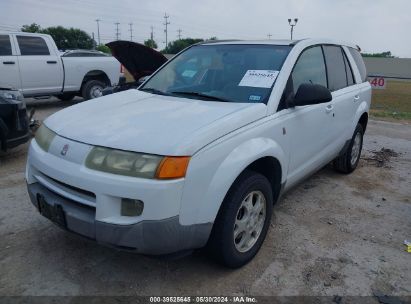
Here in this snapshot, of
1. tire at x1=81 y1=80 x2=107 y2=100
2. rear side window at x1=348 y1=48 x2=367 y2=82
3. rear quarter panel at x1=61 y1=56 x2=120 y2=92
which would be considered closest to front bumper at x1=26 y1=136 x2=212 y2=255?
rear side window at x1=348 y1=48 x2=367 y2=82

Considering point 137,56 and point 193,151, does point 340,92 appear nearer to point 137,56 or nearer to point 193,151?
point 193,151

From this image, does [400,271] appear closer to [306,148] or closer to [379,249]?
[379,249]

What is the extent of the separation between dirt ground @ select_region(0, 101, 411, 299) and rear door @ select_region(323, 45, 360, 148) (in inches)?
30.7

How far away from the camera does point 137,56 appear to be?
7016 millimetres

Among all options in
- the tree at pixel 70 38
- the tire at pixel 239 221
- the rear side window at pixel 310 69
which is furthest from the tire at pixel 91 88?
the tree at pixel 70 38

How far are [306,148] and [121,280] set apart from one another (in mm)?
2061

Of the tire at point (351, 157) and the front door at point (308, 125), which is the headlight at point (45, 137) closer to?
the front door at point (308, 125)

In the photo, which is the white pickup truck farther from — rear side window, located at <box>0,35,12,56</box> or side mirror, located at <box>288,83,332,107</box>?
side mirror, located at <box>288,83,332,107</box>

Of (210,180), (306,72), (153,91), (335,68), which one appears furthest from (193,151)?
(335,68)

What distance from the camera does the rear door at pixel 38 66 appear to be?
947 cm

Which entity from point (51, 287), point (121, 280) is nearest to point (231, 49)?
point (121, 280)

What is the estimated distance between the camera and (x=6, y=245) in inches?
129

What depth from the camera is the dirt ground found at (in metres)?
2.80

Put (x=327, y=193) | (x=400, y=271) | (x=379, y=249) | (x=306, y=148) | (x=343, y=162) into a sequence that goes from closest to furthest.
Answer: (x=400, y=271) < (x=379, y=249) < (x=306, y=148) < (x=327, y=193) < (x=343, y=162)
